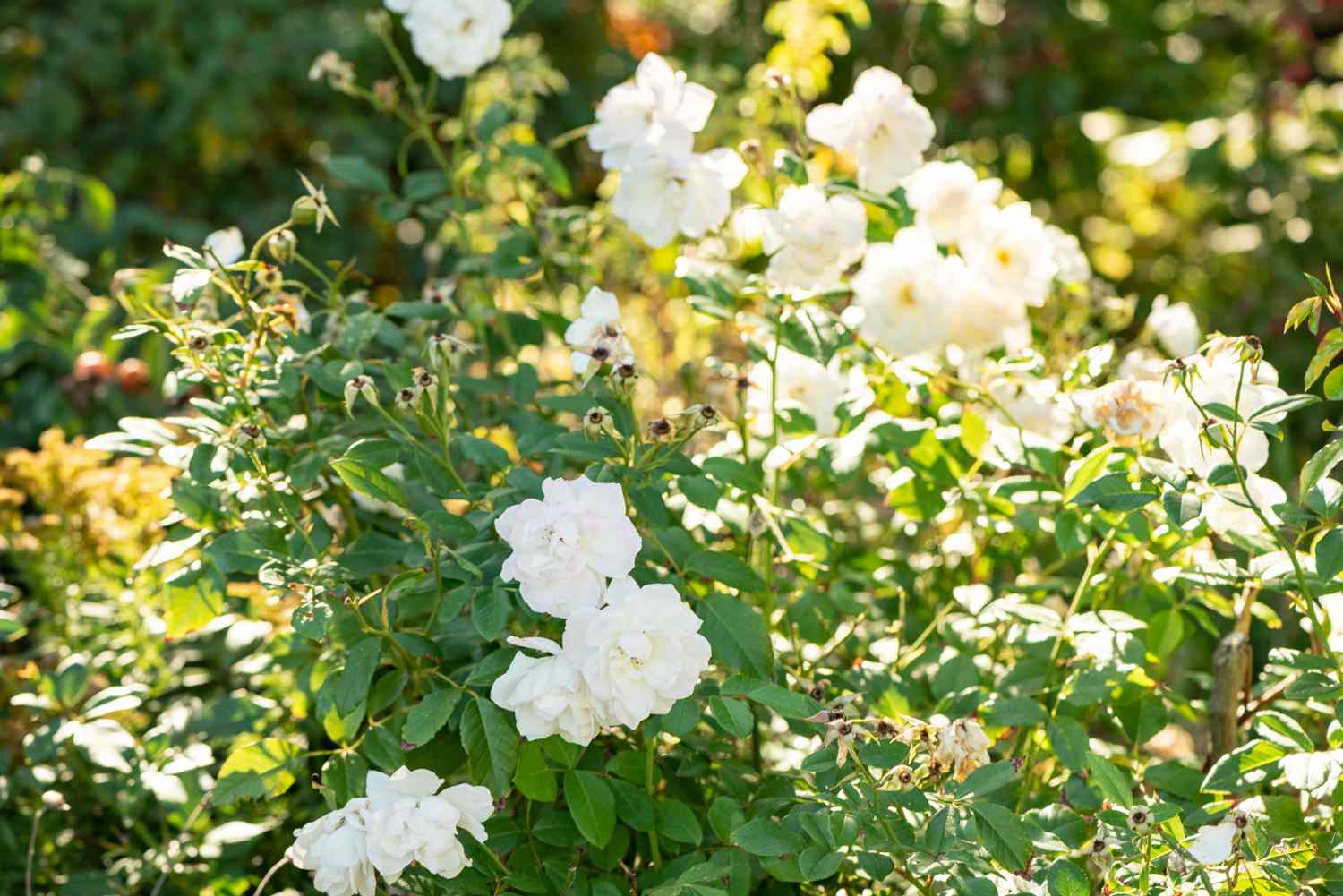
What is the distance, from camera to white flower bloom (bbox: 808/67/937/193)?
1364 mm

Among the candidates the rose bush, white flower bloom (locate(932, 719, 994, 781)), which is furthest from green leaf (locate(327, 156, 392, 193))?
white flower bloom (locate(932, 719, 994, 781))

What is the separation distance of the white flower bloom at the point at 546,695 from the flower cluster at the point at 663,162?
0.49 metres

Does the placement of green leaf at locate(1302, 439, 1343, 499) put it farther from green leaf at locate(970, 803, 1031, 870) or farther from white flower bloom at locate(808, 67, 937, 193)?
white flower bloom at locate(808, 67, 937, 193)

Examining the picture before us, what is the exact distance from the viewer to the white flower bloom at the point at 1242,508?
1.11 m

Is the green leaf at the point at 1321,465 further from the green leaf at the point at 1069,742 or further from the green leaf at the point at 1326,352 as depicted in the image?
the green leaf at the point at 1069,742

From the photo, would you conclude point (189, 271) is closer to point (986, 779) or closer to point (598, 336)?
point (598, 336)

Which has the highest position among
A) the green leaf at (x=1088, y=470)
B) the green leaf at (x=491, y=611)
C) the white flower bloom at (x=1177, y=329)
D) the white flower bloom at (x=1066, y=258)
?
the white flower bloom at (x=1066, y=258)

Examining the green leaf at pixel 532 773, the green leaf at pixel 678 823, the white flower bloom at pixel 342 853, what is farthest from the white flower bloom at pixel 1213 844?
the white flower bloom at pixel 342 853

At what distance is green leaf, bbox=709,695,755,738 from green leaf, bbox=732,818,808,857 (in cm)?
7

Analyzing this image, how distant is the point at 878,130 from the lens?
1.38 metres

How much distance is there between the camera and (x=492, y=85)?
2.25 metres

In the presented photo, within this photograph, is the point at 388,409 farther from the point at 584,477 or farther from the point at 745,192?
the point at 745,192

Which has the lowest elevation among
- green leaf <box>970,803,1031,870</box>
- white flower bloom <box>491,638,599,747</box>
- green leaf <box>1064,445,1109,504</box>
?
green leaf <box>970,803,1031,870</box>

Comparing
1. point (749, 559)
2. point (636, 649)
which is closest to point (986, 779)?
point (636, 649)
